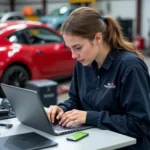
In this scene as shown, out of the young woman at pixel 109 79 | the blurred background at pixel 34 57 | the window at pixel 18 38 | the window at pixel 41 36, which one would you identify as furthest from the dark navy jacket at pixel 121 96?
the window at pixel 41 36

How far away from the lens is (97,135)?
201 centimetres

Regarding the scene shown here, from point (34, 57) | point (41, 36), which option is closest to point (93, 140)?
point (34, 57)

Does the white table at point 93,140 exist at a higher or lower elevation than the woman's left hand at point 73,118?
lower

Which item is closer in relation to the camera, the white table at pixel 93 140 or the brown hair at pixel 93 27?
the white table at pixel 93 140

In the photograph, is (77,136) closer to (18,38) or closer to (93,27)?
(93,27)

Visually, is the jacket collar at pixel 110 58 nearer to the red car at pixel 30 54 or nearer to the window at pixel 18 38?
the red car at pixel 30 54

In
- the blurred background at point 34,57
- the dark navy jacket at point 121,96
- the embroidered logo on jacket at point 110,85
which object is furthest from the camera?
the blurred background at point 34,57

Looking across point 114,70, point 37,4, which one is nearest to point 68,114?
point 114,70

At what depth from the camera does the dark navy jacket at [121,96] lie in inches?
82.6

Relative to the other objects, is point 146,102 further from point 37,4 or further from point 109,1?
point 37,4

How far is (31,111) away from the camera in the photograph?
6.81 ft

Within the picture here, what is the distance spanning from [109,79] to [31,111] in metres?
0.52

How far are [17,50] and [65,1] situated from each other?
1159 cm

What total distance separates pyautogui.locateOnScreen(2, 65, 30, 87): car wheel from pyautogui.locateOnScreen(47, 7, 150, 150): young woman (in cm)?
357
